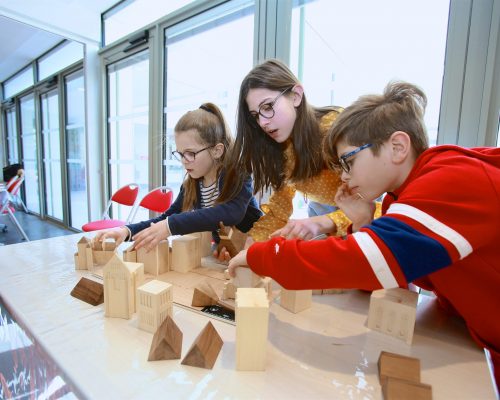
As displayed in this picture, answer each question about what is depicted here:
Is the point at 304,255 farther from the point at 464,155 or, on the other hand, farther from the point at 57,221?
the point at 57,221

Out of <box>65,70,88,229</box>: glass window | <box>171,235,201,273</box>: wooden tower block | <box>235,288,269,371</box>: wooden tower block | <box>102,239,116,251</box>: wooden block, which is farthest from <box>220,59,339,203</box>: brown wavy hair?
<box>65,70,88,229</box>: glass window

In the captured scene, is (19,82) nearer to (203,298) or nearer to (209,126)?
(209,126)

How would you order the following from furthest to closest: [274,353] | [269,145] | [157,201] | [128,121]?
[128,121] < [157,201] < [269,145] < [274,353]

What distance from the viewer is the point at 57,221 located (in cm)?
401

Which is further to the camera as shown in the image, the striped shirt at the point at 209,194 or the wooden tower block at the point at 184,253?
the striped shirt at the point at 209,194

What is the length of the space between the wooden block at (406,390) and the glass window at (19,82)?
16.0 feet

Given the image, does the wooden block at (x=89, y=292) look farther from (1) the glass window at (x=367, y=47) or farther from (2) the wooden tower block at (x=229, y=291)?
(1) the glass window at (x=367, y=47)

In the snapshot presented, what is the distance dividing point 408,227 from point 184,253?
0.57 metres

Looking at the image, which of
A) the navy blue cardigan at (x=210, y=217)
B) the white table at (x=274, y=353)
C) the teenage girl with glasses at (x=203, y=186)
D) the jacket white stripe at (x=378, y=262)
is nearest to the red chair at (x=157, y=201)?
the teenage girl with glasses at (x=203, y=186)

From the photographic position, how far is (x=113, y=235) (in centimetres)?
93

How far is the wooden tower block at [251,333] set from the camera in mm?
431

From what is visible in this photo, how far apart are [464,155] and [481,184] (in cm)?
7

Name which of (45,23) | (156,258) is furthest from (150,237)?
(45,23)

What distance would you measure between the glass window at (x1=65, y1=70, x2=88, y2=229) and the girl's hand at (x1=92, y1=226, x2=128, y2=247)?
8.98 feet
